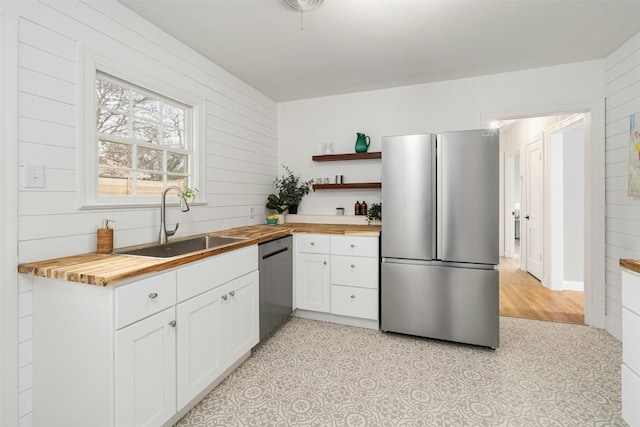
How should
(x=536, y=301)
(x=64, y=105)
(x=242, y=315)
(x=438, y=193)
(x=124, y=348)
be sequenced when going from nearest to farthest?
1. (x=124, y=348)
2. (x=64, y=105)
3. (x=242, y=315)
4. (x=438, y=193)
5. (x=536, y=301)

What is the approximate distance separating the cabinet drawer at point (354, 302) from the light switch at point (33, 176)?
230 centimetres

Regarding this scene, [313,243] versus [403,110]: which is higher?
[403,110]

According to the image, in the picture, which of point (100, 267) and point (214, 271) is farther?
point (214, 271)

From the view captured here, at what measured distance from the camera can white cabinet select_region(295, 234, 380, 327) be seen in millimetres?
2865

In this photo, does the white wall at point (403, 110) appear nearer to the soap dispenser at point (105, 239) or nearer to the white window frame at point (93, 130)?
the white window frame at point (93, 130)

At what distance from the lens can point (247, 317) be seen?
2283 mm

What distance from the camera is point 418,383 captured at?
206cm

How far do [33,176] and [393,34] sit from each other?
2.52 meters

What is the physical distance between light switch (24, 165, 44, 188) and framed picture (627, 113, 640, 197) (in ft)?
13.2

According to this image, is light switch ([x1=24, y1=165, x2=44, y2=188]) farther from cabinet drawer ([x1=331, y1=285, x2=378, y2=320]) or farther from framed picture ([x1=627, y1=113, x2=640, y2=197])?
framed picture ([x1=627, y1=113, x2=640, y2=197])

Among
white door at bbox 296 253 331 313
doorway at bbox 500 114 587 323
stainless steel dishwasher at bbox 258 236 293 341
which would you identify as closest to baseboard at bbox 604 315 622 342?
doorway at bbox 500 114 587 323

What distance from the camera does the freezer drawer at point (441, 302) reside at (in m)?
2.48

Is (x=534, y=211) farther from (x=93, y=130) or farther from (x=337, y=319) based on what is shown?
(x=93, y=130)

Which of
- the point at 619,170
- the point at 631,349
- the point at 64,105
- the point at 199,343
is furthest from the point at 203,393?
the point at 619,170
